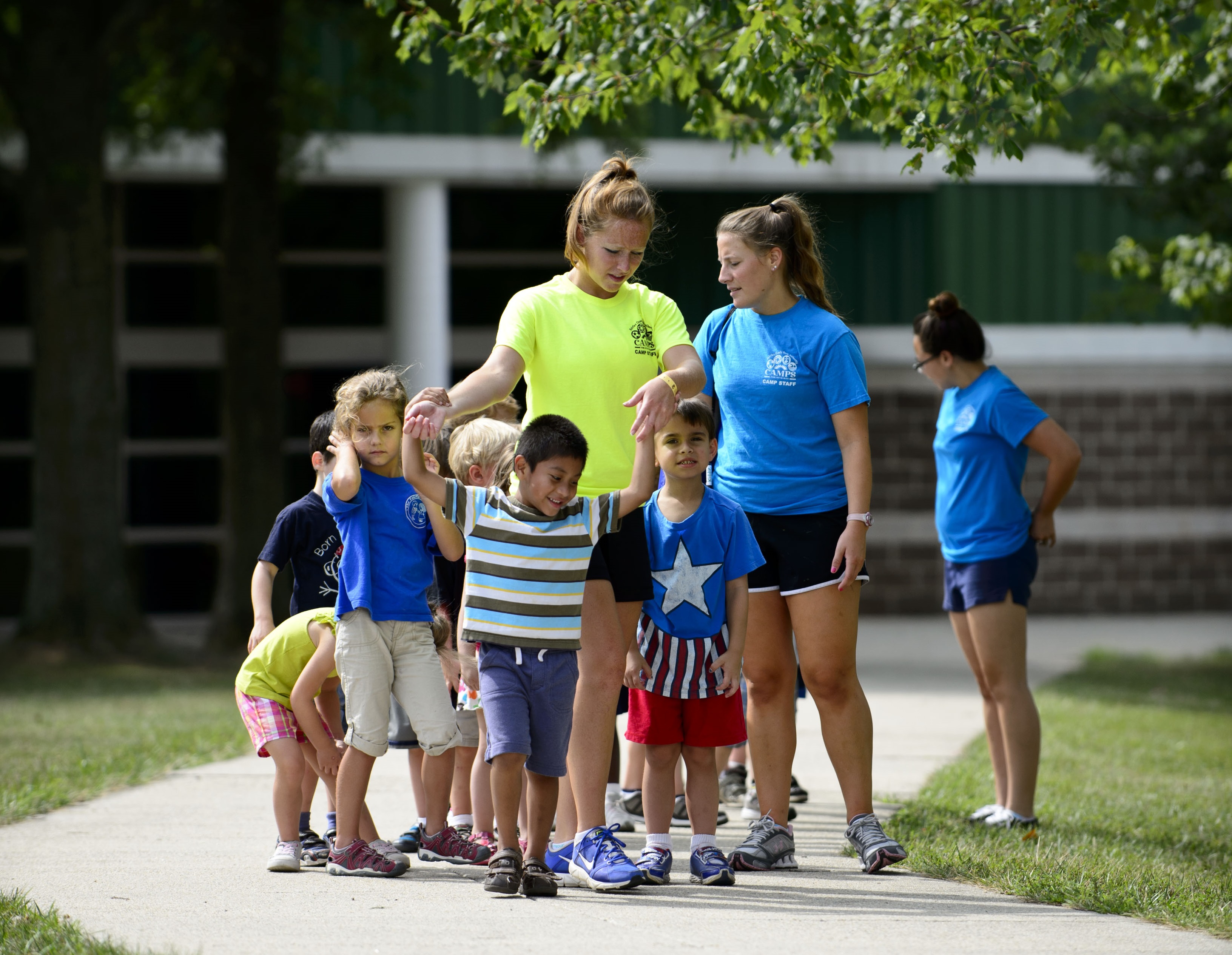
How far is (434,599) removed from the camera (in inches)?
193

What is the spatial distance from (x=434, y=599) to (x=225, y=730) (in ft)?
13.6

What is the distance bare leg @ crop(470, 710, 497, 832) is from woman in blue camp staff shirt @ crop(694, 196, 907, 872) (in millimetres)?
841

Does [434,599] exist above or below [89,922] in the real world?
above

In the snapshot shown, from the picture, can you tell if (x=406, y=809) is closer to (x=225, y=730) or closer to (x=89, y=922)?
(x=89, y=922)

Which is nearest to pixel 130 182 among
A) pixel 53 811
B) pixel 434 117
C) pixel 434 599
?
pixel 434 117

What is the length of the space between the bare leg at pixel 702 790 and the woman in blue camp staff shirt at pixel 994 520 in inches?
58.7

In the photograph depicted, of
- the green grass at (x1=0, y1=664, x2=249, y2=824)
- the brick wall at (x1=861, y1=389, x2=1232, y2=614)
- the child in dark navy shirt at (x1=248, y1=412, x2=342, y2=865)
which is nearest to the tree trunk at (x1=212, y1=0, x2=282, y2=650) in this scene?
the green grass at (x1=0, y1=664, x2=249, y2=824)

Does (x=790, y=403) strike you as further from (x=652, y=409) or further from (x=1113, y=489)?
(x=1113, y=489)

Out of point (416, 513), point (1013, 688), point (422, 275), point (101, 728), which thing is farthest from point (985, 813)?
point (422, 275)

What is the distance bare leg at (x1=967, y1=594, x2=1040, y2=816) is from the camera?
5535mm

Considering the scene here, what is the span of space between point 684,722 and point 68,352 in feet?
32.6

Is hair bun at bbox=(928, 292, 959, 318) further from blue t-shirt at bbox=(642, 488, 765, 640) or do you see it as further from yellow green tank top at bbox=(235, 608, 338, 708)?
yellow green tank top at bbox=(235, 608, 338, 708)

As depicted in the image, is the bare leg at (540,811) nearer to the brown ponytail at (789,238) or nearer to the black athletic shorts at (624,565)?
the black athletic shorts at (624,565)

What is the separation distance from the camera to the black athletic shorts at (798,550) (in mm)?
4664
